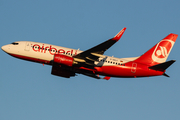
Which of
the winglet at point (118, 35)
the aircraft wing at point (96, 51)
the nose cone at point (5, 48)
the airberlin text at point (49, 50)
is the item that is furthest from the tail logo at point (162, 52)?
the nose cone at point (5, 48)

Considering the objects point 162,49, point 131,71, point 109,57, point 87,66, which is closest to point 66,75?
point 87,66

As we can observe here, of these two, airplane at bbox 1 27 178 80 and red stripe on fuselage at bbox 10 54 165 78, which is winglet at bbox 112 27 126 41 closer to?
airplane at bbox 1 27 178 80

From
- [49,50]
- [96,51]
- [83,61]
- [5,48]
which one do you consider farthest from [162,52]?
[5,48]

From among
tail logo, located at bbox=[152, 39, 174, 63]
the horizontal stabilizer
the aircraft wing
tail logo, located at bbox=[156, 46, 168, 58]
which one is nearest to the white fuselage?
the aircraft wing

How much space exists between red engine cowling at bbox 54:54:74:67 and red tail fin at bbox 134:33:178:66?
12.1 m

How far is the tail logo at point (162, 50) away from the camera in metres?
47.7

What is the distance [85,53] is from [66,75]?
24.6 ft

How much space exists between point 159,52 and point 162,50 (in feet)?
2.42

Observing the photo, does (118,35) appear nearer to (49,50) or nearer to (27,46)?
(49,50)

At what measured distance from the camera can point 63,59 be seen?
41719mm

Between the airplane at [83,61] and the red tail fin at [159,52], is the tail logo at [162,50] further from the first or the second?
the airplane at [83,61]

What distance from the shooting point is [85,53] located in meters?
41.8

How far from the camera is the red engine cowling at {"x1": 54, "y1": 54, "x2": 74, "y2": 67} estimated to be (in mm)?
41562

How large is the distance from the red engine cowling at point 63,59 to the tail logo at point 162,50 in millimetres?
15296
